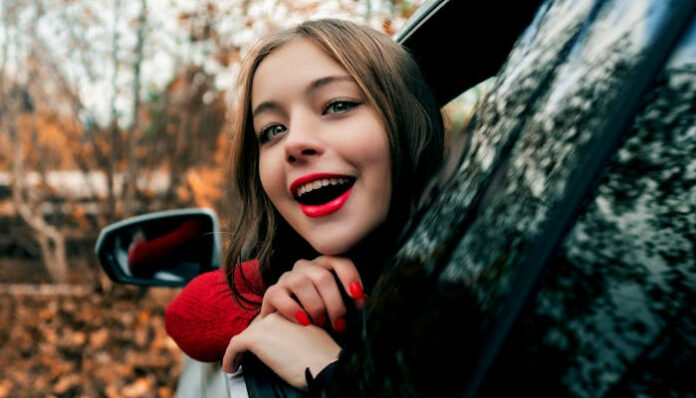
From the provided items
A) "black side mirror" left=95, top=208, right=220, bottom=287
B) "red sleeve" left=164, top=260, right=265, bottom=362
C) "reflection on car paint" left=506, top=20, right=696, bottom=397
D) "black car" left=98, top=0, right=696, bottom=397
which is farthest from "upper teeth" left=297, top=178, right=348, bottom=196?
"black side mirror" left=95, top=208, right=220, bottom=287

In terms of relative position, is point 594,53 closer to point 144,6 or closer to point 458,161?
point 458,161

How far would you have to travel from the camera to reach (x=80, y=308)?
6.45 metres

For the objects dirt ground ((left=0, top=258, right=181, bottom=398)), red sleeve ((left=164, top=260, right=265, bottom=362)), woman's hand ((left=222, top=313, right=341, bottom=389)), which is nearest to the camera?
woman's hand ((left=222, top=313, right=341, bottom=389))

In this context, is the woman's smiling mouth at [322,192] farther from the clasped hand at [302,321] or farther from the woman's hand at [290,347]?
the woman's hand at [290,347]

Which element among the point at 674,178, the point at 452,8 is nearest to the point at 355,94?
the point at 452,8

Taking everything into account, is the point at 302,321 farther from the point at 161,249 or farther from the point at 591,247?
the point at 161,249

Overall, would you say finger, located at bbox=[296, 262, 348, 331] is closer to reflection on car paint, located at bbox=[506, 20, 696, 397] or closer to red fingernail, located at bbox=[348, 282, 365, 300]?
red fingernail, located at bbox=[348, 282, 365, 300]

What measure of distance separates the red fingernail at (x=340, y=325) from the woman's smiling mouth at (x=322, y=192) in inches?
8.3

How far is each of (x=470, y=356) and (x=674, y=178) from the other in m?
0.27

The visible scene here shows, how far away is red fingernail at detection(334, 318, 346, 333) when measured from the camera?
40.5 inches

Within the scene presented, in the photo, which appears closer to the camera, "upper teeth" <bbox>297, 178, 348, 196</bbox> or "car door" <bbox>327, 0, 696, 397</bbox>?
"car door" <bbox>327, 0, 696, 397</bbox>

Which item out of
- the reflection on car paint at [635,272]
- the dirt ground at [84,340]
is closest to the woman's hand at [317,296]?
the reflection on car paint at [635,272]

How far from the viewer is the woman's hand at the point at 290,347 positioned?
966 millimetres

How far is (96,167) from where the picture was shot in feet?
21.8
